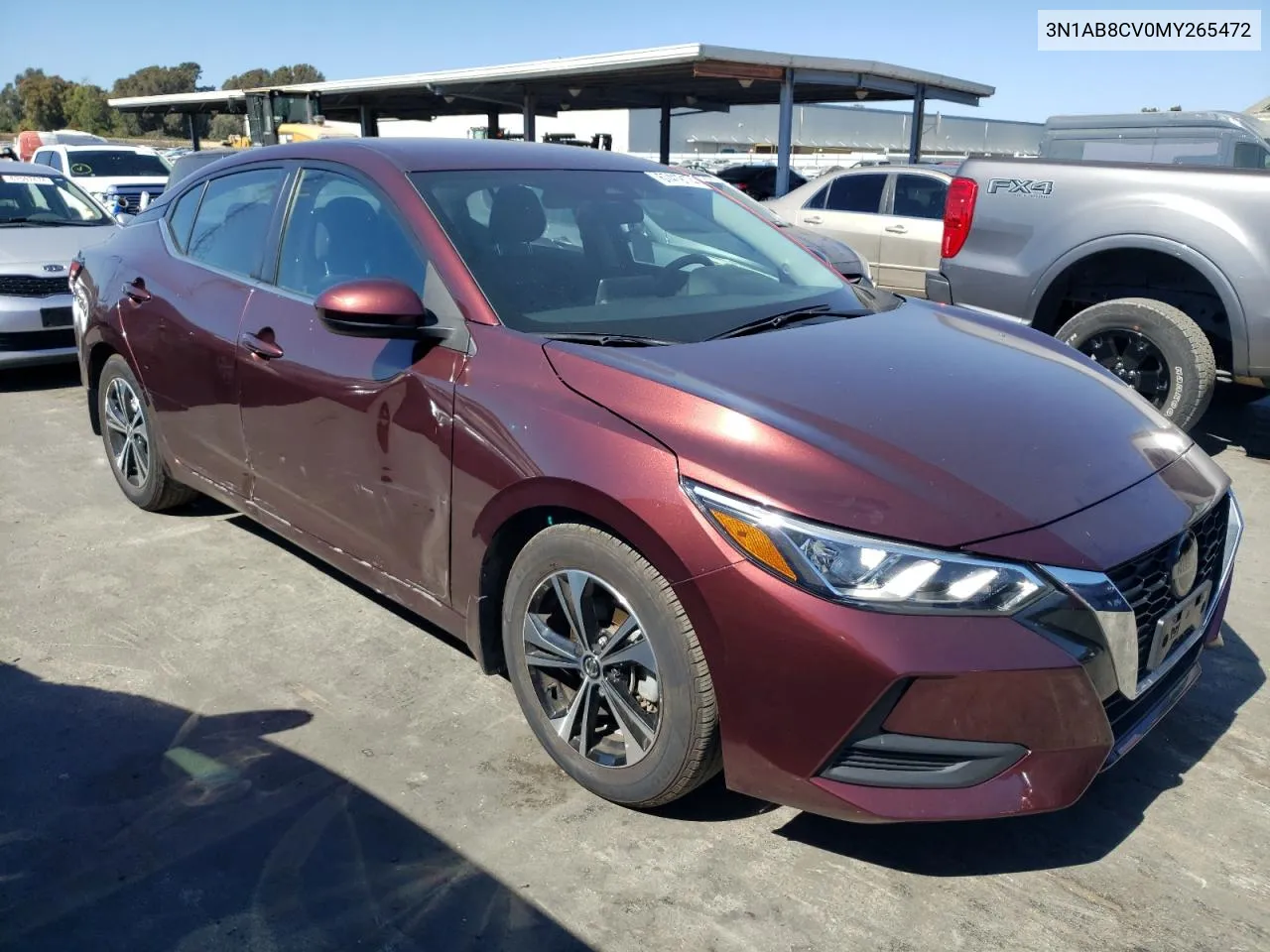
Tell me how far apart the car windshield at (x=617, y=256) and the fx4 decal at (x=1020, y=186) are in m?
3.10

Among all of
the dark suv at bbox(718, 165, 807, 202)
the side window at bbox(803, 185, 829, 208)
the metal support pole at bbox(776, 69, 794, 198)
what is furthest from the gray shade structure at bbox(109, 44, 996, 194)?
the side window at bbox(803, 185, 829, 208)

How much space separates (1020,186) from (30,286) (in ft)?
23.2

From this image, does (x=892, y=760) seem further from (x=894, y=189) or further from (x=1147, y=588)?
(x=894, y=189)

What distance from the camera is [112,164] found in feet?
58.4

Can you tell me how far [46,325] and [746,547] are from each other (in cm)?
716

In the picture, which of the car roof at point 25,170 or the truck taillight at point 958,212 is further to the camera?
the car roof at point 25,170

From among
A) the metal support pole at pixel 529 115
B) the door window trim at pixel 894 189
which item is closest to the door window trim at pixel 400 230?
the door window trim at pixel 894 189

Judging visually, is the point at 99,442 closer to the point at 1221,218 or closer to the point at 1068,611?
the point at 1068,611

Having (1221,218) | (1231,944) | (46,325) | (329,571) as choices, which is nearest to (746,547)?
(1231,944)

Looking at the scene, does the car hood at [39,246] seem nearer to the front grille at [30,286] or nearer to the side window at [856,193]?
the front grille at [30,286]

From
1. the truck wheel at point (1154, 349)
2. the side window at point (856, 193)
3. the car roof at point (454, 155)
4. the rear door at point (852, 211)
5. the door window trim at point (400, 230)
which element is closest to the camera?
the door window trim at point (400, 230)

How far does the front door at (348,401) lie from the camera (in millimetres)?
3039

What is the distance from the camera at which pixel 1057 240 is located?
249 inches

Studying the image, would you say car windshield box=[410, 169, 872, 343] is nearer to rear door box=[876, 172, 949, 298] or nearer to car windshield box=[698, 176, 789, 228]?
car windshield box=[698, 176, 789, 228]
